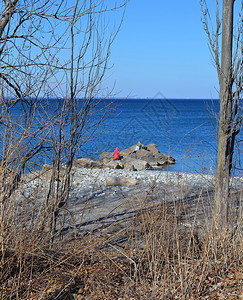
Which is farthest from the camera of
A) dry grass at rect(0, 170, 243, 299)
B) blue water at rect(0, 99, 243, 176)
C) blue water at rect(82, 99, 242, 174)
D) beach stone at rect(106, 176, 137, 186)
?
beach stone at rect(106, 176, 137, 186)

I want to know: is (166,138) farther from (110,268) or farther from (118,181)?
(110,268)

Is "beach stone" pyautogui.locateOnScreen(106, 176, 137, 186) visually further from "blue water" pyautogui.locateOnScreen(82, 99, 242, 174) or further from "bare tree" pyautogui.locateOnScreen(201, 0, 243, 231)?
"bare tree" pyautogui.locateOnScreen(201, 0, 243, 231)

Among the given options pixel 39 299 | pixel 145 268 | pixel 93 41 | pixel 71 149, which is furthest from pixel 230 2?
pixel 39 299

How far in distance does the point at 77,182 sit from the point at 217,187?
20.7 ft

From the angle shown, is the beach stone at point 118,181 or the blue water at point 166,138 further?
the beach stone at point 118,181

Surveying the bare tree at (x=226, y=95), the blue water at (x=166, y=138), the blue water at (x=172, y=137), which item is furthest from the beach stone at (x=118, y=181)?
the bare tree at (x=226, y=95)

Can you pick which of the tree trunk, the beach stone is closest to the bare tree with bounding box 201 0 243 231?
the tree trunk

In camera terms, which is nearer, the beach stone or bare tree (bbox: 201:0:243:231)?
bare tree (bbox: 201:0:243:231)

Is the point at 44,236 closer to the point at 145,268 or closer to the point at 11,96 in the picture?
the point at 145,268

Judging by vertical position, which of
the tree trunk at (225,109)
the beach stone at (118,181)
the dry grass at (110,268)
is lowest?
the beach stone at (118,181)

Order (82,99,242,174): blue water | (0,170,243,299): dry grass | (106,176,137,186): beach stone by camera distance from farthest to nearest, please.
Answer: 1. (106,176,137,186): beach stone
2. (82,99,242,174): blue water
3. (0,170,243,299): dry grass

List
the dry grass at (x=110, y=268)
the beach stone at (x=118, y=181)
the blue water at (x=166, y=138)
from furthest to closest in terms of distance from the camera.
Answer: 1. the beach stone at (x=118, y=181)
2. the blue water at (x=166, y=138)
3. the dry grass at (x=110, y=268)

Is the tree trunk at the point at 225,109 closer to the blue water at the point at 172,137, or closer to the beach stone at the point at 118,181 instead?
the blue water at the point at 172,137

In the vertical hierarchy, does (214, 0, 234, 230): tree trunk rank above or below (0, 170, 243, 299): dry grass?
above
